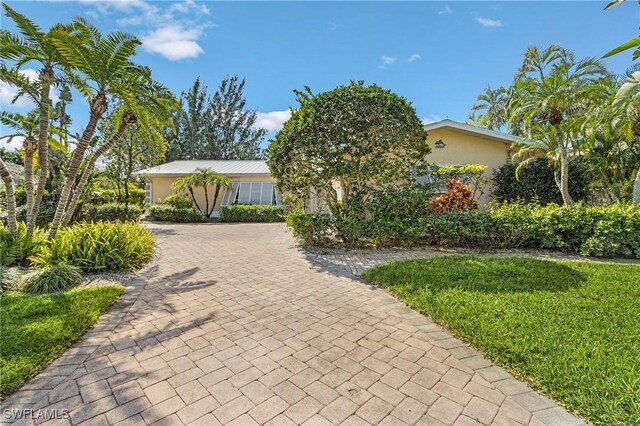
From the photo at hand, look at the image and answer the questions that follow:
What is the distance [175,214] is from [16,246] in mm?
12928

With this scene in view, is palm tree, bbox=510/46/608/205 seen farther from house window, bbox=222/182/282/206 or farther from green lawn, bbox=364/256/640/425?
house window, bbox=222/182/282/206

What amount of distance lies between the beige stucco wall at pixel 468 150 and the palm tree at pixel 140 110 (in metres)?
11.7

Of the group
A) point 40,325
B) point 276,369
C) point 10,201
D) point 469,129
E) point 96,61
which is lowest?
point 276,369

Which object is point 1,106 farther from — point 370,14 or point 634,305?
point 634,305

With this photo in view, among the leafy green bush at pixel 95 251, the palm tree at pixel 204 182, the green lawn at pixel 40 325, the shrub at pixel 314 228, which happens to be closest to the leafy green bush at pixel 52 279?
the green lawn at pixel 40 325

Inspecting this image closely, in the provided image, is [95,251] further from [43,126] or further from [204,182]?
[204,182]

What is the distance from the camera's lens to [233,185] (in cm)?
2275

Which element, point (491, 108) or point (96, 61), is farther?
point (491, 108)

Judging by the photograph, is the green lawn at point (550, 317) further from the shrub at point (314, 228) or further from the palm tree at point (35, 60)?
the palm tree at point (35, 60)

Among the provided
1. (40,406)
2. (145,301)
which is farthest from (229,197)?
(40,406)

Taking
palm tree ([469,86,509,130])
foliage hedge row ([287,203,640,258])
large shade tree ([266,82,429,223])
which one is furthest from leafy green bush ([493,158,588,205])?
palm tree ([469,86,509,130])

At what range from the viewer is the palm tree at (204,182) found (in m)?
20.5

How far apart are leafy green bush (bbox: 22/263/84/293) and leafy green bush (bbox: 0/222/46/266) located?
1.63 metres

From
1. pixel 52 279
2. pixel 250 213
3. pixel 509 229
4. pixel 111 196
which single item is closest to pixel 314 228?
pixel 509 229
